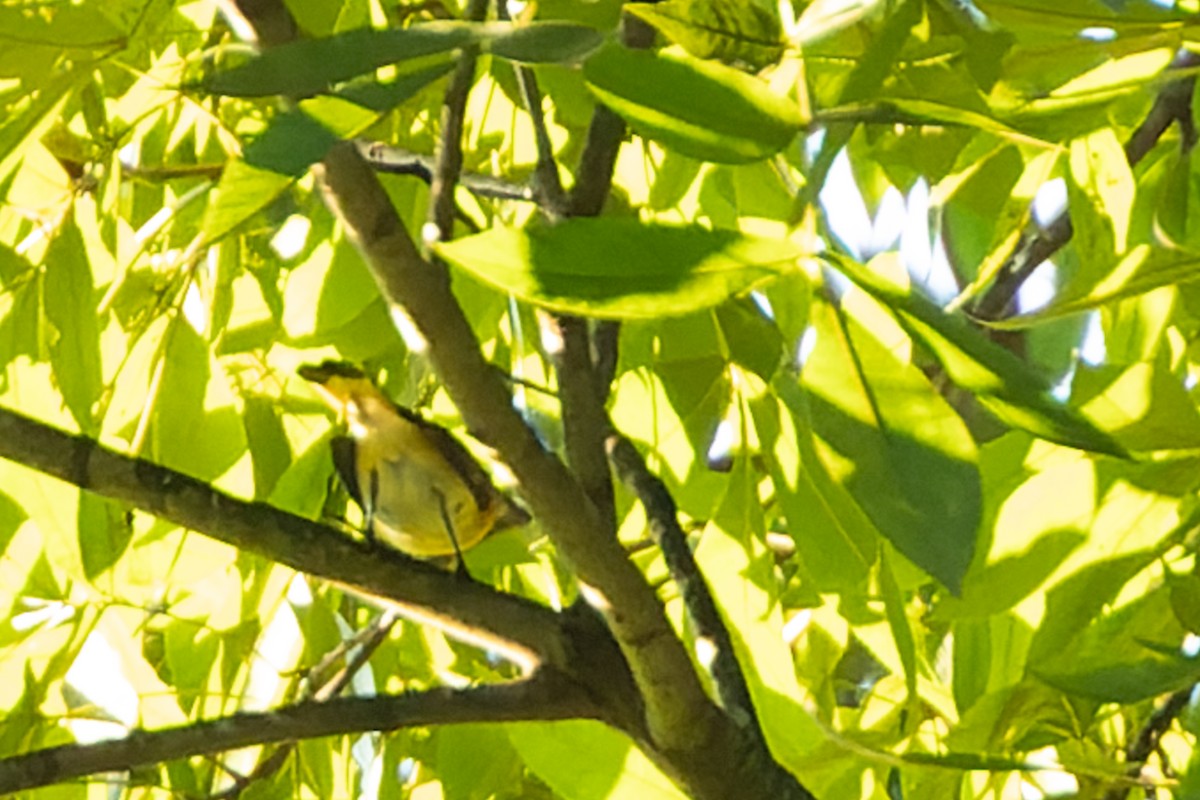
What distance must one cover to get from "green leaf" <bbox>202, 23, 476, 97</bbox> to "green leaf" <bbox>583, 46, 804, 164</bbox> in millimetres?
27

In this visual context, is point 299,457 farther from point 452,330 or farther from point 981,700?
point 981,700

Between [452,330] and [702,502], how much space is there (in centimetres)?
22

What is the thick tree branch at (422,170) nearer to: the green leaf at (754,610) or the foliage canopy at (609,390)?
the foliage canopy at (609,390)

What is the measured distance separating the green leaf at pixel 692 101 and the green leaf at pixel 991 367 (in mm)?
26

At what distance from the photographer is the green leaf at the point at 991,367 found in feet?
0.88

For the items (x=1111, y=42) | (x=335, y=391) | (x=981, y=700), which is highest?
(x=335, y=391)

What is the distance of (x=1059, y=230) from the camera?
90 centimetres

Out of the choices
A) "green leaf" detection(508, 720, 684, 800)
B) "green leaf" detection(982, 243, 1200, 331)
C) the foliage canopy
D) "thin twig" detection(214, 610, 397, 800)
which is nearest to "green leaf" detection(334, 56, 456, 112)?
the foliage canopy

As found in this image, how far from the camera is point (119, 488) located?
0.48 meters

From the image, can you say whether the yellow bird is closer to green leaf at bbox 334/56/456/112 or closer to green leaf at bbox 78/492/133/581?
green leaf at bbox 78/492/133/581

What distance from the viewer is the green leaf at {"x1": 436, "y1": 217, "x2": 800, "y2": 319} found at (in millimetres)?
262

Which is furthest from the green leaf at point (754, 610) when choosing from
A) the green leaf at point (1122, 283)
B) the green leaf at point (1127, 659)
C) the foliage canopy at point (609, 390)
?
the green leaf at point (1122, 283)

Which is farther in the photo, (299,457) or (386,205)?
(299,457)

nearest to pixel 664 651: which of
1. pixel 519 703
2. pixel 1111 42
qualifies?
pixel 519 703
